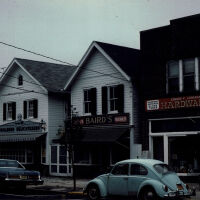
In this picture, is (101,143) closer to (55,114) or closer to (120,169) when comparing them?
(55,114)

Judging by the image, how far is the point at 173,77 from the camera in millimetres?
26844

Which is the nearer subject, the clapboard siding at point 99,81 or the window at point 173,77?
the window at point 173,77

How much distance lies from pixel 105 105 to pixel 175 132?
5.65 m

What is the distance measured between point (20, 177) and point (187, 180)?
9.21m

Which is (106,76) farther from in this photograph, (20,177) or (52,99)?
(20,177)

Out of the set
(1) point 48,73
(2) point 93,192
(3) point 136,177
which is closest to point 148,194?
(3) point 136,177

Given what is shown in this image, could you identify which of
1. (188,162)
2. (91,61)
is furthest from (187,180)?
(91,61)

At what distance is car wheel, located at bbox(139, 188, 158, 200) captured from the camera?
16031 millimetres

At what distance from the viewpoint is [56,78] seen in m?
37.0

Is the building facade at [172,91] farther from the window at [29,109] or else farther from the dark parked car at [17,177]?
the window at [29,109]

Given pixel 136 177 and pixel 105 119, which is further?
pixel 105 119

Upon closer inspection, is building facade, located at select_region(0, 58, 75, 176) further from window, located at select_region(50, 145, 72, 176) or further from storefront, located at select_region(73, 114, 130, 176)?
storefront, located at select_region(73, 114, 130, 176)

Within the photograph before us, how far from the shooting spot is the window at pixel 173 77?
1054 inches

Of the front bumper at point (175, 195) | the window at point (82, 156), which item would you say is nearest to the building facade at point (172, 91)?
the window at point (82, 156)
